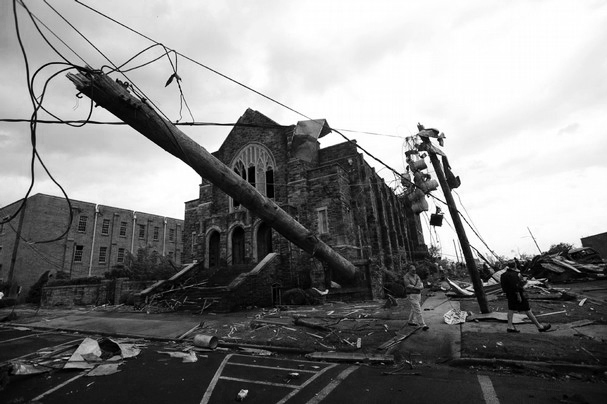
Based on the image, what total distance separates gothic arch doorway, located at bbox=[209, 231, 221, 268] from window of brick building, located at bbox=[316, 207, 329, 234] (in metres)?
7.61

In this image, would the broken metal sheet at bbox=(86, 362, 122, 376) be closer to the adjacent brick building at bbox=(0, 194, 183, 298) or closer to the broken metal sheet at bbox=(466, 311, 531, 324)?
the broken metal sheet at bbox=(466, 311, 531, 324)

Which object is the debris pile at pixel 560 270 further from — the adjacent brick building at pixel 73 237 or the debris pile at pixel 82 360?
the adjacent brick building at pixel 73 237

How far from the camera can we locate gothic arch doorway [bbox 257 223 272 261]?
17594 millimetres

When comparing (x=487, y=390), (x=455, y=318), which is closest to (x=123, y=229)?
(x=455, y=318)

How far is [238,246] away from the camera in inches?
726

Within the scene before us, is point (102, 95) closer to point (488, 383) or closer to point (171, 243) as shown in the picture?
point (488, 383)

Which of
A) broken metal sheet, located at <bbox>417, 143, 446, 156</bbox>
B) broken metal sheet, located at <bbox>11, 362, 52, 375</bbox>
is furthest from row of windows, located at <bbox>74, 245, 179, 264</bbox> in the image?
broken metal sheet, located at <bbox>417, 143, 446, 156</bbox>

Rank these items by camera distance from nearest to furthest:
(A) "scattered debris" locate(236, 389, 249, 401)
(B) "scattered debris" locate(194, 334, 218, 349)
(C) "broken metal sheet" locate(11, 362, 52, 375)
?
(A) "scattered debris" locate(236, 389, 249, 401) → (C) "broken metal sheet" locate(11, 362, 52, 375) → (B) "scattered debris" locate(194, 334, 218, 349)

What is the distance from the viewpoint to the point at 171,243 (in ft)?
134

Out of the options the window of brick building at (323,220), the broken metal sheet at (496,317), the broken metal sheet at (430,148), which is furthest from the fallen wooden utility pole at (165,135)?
the window of brick building at (323,220)

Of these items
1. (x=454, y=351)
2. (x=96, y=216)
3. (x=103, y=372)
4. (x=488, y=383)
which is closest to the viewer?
(x=488, y=383)

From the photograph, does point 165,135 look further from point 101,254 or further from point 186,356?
point 101,254

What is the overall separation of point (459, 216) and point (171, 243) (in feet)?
133

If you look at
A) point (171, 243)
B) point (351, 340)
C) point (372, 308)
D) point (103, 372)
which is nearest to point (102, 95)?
point (103, 372)
